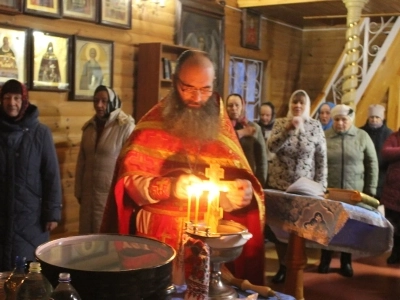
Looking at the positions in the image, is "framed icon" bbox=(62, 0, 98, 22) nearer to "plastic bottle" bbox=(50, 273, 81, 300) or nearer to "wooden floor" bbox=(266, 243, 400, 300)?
"wooden floor" bbox=(266, 243, 400, 300)

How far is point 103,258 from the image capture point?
1.54 m

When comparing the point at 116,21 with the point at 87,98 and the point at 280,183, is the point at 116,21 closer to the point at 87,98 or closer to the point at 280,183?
the point at 87,98

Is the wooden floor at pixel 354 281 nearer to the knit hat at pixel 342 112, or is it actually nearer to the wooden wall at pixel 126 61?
the knit hat at pixel 342 112

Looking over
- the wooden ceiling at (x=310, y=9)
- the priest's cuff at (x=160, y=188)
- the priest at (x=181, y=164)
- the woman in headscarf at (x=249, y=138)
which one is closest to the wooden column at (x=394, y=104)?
the wooden ceiling at (x=310, y=9)

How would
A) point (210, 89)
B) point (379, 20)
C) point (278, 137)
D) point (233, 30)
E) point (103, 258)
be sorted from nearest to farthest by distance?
1. point (103, 258)
2. point (210, 89)
3. point (278, 137)
4. point (233, 30)
5. point (379, 20)

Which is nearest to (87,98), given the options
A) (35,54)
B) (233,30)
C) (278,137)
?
(35,54)

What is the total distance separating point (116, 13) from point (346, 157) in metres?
2.47

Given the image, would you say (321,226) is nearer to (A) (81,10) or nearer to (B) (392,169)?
(B) (392,169)

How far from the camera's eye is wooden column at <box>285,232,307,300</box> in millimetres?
3041

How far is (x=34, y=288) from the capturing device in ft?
4.07

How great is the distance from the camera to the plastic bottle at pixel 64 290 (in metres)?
1.19

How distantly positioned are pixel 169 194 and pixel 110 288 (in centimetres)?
80

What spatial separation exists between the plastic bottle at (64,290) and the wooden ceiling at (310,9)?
233 inches

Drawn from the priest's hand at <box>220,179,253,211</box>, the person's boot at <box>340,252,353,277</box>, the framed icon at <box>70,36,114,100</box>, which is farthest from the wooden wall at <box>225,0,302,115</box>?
the priest's hand at <box>220,179,253,211</box>
